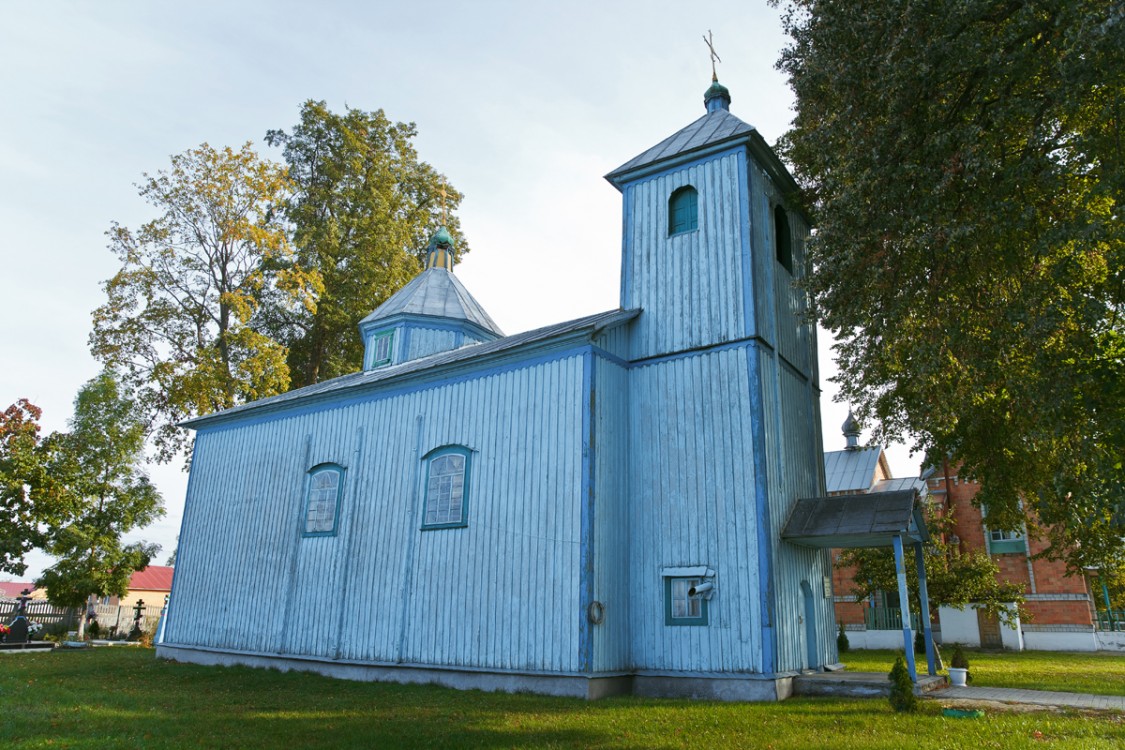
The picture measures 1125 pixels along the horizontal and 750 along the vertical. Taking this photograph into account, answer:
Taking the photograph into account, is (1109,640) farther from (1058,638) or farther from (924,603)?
(924,603)

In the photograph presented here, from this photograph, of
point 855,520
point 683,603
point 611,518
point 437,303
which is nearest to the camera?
point 855,520

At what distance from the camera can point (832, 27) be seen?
10102mm

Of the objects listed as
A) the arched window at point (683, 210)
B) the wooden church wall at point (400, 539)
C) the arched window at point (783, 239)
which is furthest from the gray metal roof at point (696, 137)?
the wooden church wall at point (400, 539)

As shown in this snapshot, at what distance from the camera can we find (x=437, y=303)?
71.7 ft

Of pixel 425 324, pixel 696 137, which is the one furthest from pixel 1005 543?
pixel 425 324

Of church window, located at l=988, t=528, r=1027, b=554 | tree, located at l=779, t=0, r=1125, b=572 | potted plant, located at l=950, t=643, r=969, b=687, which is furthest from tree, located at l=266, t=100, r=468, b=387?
church window, located at l=988, t=528, r=1027, b=554

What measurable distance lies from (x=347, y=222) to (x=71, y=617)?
16602 mm

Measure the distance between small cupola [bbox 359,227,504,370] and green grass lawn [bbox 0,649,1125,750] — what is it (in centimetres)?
1086

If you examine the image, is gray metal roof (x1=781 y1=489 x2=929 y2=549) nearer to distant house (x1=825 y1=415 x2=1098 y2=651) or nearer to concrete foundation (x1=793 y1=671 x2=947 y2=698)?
concrete foundation (x1=793 y1=671 x2=947 y2=698)

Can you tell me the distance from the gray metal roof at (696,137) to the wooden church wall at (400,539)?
457 centimetres

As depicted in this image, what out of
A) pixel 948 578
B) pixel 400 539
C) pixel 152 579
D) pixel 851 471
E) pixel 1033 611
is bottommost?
pixel 1033 611

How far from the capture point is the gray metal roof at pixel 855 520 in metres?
11.2

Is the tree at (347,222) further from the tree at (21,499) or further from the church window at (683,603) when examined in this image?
the church window at (683,603)

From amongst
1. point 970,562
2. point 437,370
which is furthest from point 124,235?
point 970,562
